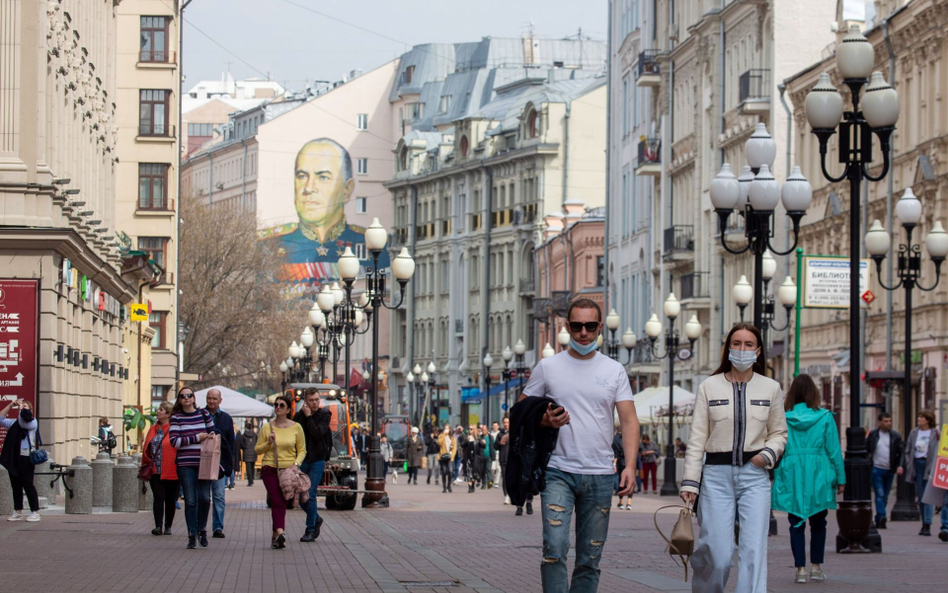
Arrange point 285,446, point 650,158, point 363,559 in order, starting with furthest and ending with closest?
1. point 650,158
2. point 285,446
3. point 363,559

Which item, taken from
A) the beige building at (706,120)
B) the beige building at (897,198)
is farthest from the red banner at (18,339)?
the beige building at (706,120)

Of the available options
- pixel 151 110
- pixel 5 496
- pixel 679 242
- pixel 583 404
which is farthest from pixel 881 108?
pixel 151 110

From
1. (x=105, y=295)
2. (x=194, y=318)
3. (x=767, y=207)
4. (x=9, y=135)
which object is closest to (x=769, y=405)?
(x=767, y=207)

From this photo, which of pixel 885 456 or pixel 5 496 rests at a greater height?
pixel 885 456

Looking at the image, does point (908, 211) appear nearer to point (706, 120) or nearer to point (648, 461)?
point (648, 461)

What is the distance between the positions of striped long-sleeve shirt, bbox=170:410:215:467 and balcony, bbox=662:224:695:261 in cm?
4366

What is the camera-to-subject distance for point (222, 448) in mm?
20641

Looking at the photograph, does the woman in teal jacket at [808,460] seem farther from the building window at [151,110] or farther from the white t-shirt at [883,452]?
the building window at [151,110]

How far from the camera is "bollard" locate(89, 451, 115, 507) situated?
2705 cm

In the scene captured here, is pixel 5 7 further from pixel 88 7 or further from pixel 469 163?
pixel 469 163

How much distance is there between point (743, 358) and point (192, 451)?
967 cm

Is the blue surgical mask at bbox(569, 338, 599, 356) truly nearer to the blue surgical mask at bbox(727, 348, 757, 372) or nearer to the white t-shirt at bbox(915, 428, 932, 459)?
the blue surgical mask at bbox(727, 348, 757, 372)

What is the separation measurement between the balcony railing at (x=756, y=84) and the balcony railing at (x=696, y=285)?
6.92 metres

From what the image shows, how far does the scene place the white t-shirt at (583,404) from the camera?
33.4 feet
